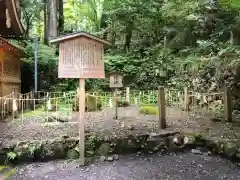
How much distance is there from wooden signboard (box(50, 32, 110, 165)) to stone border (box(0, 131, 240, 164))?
56 centimetres

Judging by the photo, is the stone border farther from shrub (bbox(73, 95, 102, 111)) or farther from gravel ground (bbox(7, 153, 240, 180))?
shrub (bbox(73, 95, 102, 111))

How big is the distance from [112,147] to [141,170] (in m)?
1.18

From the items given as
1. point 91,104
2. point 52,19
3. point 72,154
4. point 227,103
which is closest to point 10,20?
point 91,104

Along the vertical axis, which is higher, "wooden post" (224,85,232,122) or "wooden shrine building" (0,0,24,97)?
"wooden shrine building" (0,0,24,97)

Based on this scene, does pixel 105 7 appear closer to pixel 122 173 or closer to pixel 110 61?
pixel 110 61

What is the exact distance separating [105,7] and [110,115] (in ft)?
29.9

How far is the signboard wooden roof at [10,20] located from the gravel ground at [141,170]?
20.3 feet

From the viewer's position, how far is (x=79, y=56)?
22.9 feet

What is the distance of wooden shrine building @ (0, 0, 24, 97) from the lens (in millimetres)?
10436

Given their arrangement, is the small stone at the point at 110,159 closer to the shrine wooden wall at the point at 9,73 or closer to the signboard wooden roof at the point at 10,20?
the shrine wooden wall at the point at 9,73

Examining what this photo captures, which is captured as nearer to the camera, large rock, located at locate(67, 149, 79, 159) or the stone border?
the stone border

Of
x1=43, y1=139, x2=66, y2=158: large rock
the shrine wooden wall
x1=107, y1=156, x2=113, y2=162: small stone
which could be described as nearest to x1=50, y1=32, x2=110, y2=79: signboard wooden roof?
x1=43, y1=139, x2=66, y2=158: large rock

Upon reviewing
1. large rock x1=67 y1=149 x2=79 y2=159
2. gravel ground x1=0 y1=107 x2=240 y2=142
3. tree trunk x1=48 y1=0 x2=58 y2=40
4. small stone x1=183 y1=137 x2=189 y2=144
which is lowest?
large rock x1=67 y1=149 x2=79 y2=159

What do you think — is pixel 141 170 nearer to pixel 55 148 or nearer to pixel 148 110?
pixel 55 148
